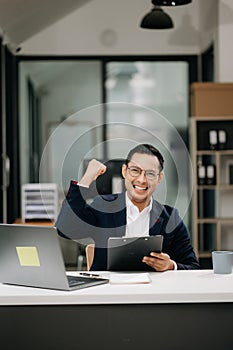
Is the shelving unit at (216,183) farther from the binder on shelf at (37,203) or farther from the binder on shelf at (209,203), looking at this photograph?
the binder on shelf at (37,203)

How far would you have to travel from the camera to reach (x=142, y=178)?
2.96m

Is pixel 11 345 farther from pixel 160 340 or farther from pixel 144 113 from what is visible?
pixel 144 113

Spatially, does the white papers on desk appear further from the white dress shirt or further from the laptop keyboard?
the white dress shirt

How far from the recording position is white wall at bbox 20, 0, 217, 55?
814 centimetres

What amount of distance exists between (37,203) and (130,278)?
4.31 metres

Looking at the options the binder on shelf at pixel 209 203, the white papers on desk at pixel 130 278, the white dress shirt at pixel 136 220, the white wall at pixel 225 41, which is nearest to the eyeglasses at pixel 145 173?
the white dress shirt at pixel 136 220

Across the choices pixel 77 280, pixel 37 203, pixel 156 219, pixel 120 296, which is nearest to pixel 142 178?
pixel 156 219

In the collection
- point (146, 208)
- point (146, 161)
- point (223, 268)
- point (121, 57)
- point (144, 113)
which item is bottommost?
point (223, 268)

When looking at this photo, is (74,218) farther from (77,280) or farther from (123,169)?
(77,280)

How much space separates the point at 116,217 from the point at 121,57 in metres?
5.33

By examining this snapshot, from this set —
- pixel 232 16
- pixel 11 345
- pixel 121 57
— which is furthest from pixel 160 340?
pixel 121 57

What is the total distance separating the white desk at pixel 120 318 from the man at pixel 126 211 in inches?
17.7

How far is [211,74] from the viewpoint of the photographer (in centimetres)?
793

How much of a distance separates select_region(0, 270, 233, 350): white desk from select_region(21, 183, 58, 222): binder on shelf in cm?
426
